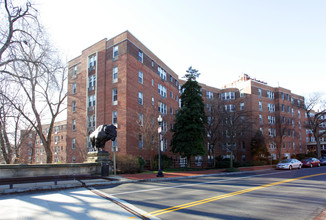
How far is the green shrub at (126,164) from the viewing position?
730 inches

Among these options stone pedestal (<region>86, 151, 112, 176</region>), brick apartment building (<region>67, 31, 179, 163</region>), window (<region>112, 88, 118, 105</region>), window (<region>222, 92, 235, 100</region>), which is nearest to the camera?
stone pedestal (<region>86, 151, 112, 176</region>)

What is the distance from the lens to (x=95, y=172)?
667 inches

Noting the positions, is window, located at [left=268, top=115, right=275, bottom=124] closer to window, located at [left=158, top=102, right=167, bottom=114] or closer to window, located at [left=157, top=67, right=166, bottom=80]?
window, located at [left=158, top=102, right=167, bottom=114]

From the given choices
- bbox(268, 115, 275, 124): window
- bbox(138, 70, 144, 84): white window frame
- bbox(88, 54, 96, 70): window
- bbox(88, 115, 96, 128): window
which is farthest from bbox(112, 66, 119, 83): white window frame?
bbox(268, 115, 275, 124): window

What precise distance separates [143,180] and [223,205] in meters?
8.36

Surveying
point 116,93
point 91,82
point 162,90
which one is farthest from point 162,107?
point 91,82

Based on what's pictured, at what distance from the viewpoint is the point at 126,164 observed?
18891mm

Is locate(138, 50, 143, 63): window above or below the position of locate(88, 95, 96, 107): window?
above

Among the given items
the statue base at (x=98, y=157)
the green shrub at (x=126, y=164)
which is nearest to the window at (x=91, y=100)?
the green shrub at (x=126, y=164)

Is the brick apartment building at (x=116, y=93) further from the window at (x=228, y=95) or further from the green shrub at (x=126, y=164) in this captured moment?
the window at (x=228, y=95)

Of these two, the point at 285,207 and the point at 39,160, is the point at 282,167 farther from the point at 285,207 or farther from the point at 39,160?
the point at 39,160

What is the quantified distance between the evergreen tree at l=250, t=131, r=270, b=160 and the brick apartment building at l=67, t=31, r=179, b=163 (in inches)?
599

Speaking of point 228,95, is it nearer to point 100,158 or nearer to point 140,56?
A: point 140,56

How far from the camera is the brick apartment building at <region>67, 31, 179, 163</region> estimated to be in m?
28.1
